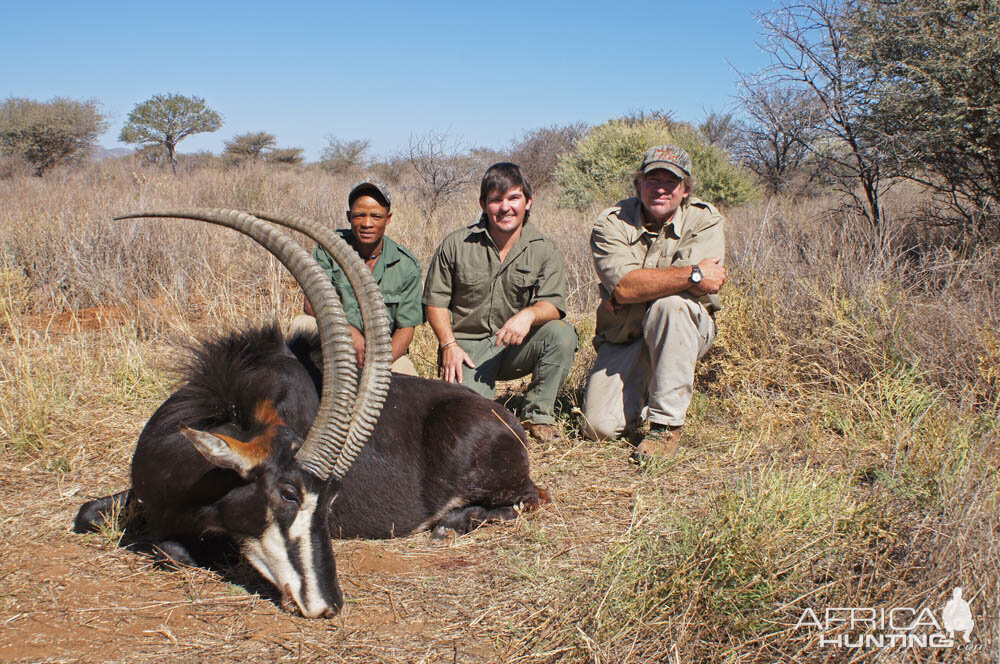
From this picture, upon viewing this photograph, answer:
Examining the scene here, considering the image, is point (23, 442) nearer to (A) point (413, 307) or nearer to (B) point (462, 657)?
(A) point (413, 307)

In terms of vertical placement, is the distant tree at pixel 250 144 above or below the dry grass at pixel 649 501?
above

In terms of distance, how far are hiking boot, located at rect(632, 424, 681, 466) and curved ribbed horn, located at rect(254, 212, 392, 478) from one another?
2.31 meters

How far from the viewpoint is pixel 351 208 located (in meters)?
5.21

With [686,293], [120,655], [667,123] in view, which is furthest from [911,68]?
[667,123]

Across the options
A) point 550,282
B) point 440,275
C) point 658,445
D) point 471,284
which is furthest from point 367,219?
point 658,445

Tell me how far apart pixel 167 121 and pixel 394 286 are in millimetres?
31697

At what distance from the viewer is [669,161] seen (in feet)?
16.8

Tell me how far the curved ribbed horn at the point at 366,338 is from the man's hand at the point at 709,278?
2.68 m

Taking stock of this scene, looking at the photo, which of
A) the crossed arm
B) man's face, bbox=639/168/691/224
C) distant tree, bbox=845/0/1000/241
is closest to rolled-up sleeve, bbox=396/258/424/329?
the crossed arm

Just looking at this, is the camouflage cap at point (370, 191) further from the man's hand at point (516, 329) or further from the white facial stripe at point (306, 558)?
the white facial stripe at point (306, 558)

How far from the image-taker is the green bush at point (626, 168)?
1506 cm

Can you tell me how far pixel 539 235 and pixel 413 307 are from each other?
116 cm

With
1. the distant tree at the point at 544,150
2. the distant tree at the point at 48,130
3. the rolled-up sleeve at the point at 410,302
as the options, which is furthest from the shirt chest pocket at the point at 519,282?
the distant tree at the point at 48,130

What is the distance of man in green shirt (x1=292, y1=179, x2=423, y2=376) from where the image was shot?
16.8 ft
